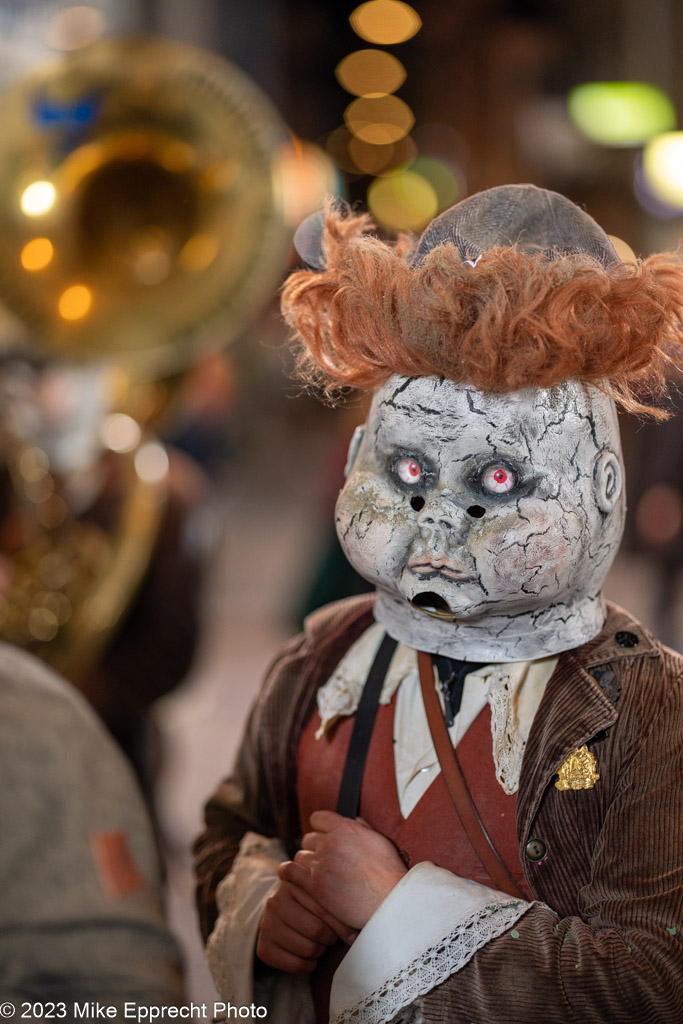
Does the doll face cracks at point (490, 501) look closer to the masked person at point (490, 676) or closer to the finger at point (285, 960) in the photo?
the masked person at point (490, 676)

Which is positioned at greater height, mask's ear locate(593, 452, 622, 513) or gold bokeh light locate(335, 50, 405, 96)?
gold bokeh light locate(335, 50, 405, 96)

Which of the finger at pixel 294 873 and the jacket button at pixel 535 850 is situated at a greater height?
the jacket button at pixel 535 850

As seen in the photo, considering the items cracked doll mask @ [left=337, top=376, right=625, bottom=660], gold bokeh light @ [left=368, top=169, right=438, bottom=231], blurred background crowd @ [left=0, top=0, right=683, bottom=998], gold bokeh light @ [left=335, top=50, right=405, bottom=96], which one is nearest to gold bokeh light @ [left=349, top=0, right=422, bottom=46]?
blurred background crowd @ [left=0, top=0, right=683, bottom=998]

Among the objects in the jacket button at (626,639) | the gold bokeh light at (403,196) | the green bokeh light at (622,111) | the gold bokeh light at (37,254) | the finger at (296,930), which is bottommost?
the finger at (296,930)

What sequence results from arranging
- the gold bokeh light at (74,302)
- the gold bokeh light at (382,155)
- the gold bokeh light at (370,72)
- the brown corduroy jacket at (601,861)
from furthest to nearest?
1. the gold bokeh light at (382,155)
2. the gold bokeh light at (370,72)
3. the gold bokeh light at (74,302)
4. the brown corduroy jacket at (601,861)

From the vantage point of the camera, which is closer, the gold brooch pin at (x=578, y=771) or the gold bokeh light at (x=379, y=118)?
the gold brooch pin at (x=578, y=771)

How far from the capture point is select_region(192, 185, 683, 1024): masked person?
0.79 meters

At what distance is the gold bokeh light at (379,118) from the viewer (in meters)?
3.24

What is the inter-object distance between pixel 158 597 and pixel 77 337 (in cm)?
51

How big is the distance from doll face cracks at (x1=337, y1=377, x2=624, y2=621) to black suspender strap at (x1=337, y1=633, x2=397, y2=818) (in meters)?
0.12

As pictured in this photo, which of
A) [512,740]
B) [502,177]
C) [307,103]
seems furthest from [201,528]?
[502,177]

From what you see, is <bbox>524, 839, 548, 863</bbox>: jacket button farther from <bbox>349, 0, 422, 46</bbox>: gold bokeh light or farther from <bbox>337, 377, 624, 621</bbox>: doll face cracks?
<bbox>349, 0, 422, 46</bbox>: gold bokeh light

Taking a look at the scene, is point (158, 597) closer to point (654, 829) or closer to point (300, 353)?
point (300, 353)

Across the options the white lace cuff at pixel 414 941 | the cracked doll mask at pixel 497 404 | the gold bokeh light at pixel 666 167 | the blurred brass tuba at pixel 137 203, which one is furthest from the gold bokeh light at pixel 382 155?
the white lace cuff at pixel 414 941
